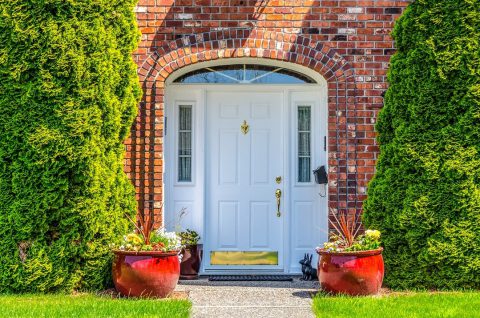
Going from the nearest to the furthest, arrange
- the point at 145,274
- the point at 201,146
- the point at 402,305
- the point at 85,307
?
1. the point at 85,307
2. the point at 402,305
3. the point at 145,274
4. the point at 201,146

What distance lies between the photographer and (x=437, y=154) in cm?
707

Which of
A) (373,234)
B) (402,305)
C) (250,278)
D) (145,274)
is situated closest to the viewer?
(402,305)

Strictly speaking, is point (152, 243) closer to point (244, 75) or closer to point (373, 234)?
point (373, 234)

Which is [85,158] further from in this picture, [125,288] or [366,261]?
[366,261]

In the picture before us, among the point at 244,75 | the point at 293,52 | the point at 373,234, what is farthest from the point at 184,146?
the point at 373,234

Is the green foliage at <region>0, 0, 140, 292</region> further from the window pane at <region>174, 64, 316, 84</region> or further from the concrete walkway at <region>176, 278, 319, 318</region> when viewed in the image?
the window pane at <region>174, 64, 316, 84</region>

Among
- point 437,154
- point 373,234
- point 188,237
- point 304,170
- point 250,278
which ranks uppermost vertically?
point 437,154

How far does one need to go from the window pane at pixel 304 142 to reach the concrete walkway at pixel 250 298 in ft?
4.43

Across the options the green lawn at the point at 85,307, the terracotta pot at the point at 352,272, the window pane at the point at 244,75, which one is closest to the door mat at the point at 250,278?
the terracotta pot at the point at 352,272

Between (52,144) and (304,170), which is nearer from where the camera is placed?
(52,144)

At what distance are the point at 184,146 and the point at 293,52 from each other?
176 centimetres

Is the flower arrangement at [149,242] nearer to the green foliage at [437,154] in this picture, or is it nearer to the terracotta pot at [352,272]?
the terracotta pot at [352,272]

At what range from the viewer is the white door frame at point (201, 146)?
8320 millimetres

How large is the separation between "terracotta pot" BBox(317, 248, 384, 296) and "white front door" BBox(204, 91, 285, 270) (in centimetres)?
165
